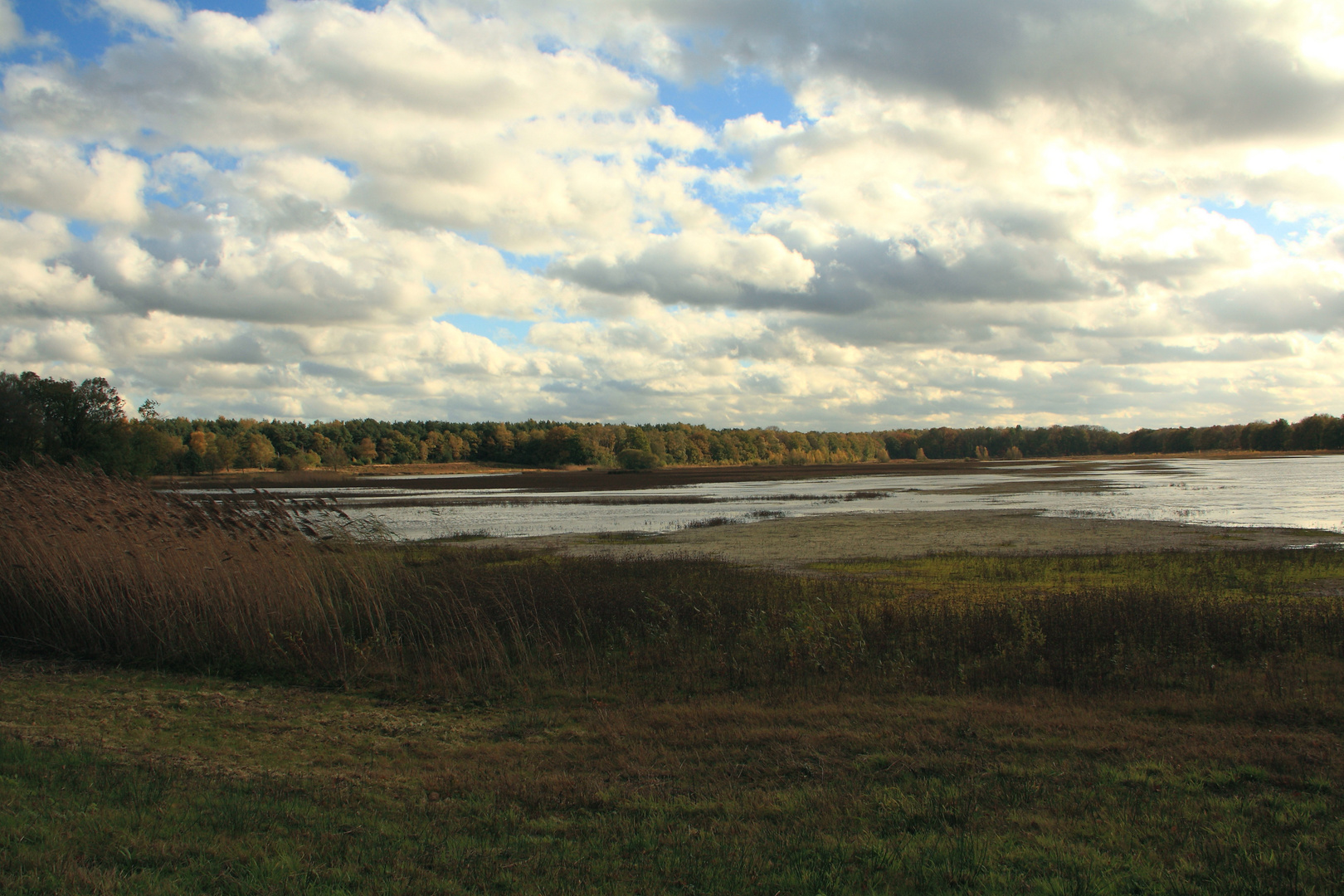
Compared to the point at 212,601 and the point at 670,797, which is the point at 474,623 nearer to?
the point at 212,601

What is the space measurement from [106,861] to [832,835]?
451 centimetres

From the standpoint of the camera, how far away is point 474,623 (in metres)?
12.3

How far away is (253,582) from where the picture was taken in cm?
1265

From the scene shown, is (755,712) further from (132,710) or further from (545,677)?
(132,710)

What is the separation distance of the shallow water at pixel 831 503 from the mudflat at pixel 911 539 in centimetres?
356

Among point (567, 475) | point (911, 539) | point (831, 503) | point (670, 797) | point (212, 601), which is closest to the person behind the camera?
point (670, 797)

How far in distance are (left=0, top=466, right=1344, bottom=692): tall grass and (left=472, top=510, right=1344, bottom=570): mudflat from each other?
10.4 meters

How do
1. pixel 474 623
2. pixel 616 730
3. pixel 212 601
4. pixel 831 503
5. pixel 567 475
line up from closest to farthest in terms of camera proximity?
pixel 616 730
pixel 212 601
pixel 474 623
pixel 831 503
pixel 567 475

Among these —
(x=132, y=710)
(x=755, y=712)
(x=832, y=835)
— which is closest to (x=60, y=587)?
(x=132, y=710)

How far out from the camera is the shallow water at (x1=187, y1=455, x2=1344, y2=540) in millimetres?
40312

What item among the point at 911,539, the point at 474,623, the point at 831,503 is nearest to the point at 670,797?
the point at 474,623

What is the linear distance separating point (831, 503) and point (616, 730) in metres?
48.4

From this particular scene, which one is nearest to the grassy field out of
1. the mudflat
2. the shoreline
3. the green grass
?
the green grass

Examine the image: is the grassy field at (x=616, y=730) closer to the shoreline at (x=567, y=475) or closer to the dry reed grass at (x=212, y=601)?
the dry reed grass at (x=212, y=601)
